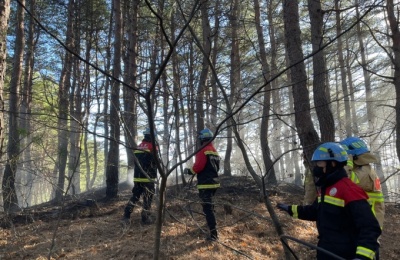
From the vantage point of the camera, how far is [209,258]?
5.64m

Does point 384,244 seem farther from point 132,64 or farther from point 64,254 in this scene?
point 132,64

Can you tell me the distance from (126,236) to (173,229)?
93 cm

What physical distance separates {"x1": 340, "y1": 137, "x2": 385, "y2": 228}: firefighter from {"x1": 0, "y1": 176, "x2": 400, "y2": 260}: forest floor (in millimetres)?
1667

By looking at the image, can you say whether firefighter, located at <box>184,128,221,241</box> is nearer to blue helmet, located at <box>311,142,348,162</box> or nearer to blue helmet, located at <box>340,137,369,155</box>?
blue helmet, located at <box>340,137,369,155</box>

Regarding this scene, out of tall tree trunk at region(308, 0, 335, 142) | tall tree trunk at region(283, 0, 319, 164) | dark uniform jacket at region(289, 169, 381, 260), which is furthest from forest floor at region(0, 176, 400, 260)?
tall tree trunk at region(308, 0, 335, 142)

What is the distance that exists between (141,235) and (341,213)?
441 centimetres

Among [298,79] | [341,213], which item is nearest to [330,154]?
[341,213]

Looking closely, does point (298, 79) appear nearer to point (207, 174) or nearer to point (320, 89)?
point (320, 89)

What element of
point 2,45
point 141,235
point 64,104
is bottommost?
point 141,235

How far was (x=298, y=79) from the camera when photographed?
6996 millimetres

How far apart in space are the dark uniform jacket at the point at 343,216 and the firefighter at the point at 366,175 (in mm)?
1248

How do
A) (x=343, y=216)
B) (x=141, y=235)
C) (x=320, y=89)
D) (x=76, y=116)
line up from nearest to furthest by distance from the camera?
(x=343, y=216)
(x=141, y=235)
(x=320, y=89)
(x=76, y=116)

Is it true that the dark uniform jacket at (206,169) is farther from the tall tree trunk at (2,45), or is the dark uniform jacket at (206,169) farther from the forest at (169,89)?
the tall tree trunk at (2,45)

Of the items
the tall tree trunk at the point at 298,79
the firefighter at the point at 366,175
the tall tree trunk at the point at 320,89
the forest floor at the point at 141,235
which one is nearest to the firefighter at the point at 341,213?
the firefighter at the point at 366,175
